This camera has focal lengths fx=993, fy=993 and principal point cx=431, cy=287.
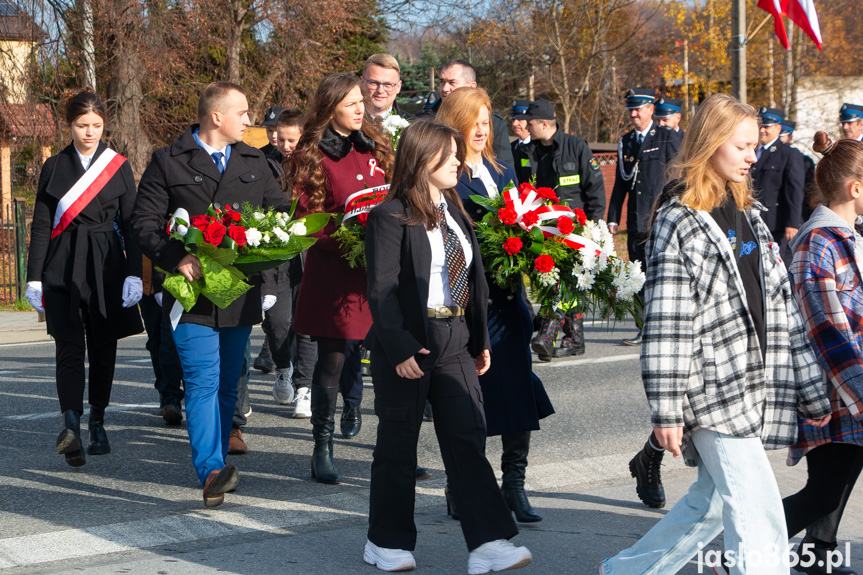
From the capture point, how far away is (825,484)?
3701mm

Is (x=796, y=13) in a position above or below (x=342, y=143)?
above

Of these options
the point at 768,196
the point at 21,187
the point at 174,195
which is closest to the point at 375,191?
the point at 174,195

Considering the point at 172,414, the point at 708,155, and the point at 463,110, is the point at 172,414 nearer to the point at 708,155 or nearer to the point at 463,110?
the point at 463,110

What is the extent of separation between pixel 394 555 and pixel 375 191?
196 centimetres

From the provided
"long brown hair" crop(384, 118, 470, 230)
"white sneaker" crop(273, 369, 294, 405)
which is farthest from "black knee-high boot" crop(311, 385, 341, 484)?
"white sneaker" crop(273, 369, 294, 405)

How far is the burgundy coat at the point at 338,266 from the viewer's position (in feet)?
17.1

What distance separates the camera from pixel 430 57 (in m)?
33.1

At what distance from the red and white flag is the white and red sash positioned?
9.75m

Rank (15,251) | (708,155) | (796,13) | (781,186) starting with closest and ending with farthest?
(708,155) → (781,186) → (796,13) → (15,251)

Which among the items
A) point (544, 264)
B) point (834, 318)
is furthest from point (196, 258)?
point (834, 318)

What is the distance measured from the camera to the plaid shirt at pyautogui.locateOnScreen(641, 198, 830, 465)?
3207mm

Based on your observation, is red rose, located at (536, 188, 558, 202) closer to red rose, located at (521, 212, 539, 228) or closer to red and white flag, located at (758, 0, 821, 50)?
red rose, located at (521, 212, 539, 228)

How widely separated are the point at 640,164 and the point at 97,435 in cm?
573

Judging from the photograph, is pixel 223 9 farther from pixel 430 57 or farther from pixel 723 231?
pixel 723 231
